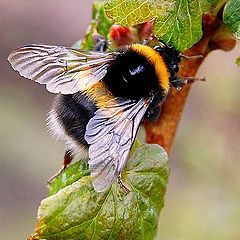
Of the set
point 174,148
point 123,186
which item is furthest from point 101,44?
point 174,148

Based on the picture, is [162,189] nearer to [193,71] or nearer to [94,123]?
A: [94,123]

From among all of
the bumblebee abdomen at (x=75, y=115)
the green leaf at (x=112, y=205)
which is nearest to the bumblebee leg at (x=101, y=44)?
the bumblebee abdomen at (x=75, y=115)

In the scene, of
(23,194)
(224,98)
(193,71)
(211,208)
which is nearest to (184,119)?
(224,98)

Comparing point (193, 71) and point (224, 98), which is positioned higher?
point (193, 71)

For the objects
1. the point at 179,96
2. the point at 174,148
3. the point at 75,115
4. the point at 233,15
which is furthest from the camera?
the point at 174,148

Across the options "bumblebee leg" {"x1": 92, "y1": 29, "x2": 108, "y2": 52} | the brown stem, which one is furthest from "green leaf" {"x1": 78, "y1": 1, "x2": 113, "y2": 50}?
the brown stem

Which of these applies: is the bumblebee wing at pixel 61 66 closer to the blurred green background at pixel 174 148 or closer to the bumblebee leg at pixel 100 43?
the bumblebee leg at pixel 100 43

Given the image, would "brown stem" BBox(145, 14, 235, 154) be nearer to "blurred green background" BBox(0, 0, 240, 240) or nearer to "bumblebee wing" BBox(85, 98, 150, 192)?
"bumblebee wing" BBox(85, 98, 150, 192)

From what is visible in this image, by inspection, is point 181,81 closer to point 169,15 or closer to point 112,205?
point 169,15
